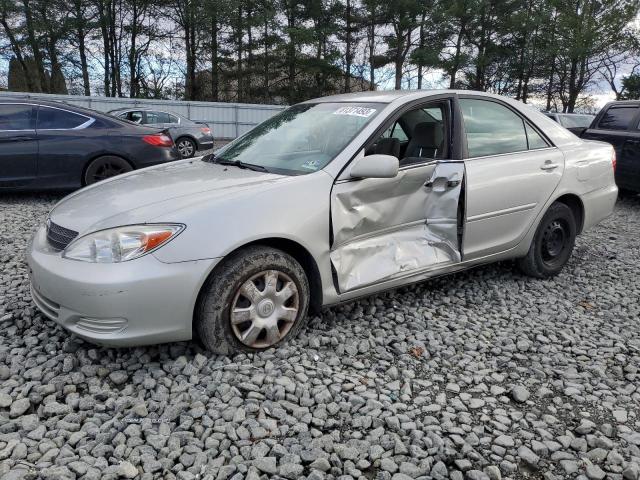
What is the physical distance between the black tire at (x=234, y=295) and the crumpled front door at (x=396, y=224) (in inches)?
14.7

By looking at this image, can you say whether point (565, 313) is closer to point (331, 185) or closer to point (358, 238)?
point (358, 238)

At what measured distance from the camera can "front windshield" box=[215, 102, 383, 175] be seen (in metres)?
3.44

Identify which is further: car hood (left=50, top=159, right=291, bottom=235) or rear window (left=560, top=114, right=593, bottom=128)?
rear window (left=560, top=114, right=593, bottom=128)

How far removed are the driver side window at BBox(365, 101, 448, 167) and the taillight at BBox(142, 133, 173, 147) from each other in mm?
4331

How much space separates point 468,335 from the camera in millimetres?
3480

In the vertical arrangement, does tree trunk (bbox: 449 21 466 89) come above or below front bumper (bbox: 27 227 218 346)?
above

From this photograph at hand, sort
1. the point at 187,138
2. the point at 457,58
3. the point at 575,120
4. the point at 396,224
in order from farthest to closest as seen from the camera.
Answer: the point at 457,58
the point at 187,138
the point at 575,120
the point at 396,224

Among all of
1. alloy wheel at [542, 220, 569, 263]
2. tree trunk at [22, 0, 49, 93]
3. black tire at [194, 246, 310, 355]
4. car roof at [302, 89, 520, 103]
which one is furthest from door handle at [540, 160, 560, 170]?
tree trunk at [22, 0, 49, 93]

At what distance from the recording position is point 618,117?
855 centimetres

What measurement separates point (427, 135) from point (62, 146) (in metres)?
4.97

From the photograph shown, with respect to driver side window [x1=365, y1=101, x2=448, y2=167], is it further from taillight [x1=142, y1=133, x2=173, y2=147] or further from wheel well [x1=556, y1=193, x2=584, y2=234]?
taillight [x1=142, y1=133, x2=173, y2=147]

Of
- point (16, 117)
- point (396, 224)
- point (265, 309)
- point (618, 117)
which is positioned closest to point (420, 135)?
point (396, 224)

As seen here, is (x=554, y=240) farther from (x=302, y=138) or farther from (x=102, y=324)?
(x=102, y=324)

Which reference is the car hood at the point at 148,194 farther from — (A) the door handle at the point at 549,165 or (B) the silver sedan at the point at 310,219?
(A) the door handle at the point at 549,165
